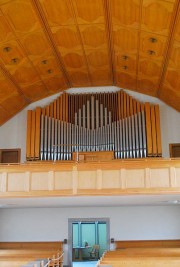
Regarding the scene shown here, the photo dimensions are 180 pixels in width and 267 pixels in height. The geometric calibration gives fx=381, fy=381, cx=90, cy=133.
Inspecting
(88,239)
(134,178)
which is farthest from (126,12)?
(88,239)

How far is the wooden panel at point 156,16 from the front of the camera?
8.63m

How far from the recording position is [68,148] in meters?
13.4

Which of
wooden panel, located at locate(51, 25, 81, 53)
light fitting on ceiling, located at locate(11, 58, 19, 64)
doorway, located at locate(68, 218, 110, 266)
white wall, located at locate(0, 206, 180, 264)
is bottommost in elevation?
doorway, located at locate(68, 218, 110, 266)

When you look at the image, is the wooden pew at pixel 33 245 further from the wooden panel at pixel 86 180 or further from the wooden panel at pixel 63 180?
the wooden panel at pixel 86 180

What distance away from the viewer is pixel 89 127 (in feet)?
45.6

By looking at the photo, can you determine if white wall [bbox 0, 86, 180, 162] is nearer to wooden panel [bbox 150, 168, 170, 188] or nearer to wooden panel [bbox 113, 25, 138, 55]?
wooden panel [bbox 113, 25, 138, 55]

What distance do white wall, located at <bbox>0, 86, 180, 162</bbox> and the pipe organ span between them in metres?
0.51

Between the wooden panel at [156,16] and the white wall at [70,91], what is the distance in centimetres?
500

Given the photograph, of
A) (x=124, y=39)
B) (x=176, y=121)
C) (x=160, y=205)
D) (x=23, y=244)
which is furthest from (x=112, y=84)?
(x=23, y=244)

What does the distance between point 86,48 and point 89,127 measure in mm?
3237

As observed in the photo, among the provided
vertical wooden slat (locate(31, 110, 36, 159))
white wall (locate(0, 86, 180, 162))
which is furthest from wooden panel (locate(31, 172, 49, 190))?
white wall (locate(0, 86, 180, 162))

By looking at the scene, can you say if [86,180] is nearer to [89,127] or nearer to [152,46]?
[89,127]

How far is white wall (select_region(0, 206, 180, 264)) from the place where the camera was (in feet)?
45.3

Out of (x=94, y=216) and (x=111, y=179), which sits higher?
(x=111, y=179)
